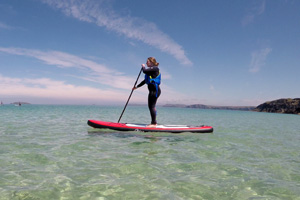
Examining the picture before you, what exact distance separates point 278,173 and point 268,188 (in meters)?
1.41

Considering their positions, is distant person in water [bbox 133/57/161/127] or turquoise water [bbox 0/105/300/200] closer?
turquoise water [bbox 0/105/300/200]

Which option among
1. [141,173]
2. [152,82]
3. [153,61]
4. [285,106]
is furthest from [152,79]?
[285,106]

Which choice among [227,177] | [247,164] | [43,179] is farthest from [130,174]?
[247,164]

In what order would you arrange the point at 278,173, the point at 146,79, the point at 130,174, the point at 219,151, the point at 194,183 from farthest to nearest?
the point at 146,79 → the point at 219,151 → the point at 278,173 → the point at 130,174 → the point at 194,183

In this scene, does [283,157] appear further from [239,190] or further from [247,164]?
[239,190]

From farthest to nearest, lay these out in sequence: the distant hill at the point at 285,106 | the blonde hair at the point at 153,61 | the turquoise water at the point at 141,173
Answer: the distant hill at the point at 285,106 < the blonde hair at the point at 153,61 < the turquoise water at the point at 141,173

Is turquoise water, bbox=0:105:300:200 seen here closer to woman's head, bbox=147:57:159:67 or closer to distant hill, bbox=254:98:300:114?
woman's head, bbox=147:57:159:67

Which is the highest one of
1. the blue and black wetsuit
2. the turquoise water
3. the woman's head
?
the woman's head

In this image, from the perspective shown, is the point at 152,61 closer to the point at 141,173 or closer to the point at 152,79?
the point at 152,79

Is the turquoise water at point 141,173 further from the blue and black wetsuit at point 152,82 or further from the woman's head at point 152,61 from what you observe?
the woman's head at point 152,61

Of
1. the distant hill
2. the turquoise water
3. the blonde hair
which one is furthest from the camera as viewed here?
the distant hill

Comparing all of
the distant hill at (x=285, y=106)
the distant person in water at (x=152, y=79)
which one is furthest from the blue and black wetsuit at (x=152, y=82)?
the distant hill at (x=285, y=106)

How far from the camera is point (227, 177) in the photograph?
15.8ft

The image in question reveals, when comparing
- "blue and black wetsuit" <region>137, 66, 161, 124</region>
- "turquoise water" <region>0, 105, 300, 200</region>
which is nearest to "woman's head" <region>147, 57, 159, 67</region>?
"blue and black wetsuit" <region>137, 66, 161, 124</region>
